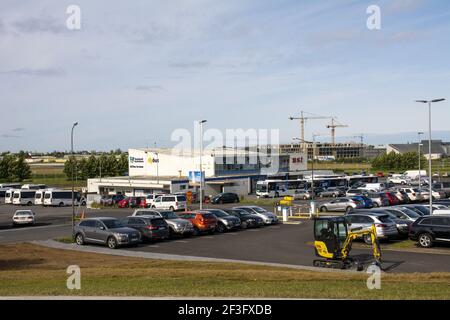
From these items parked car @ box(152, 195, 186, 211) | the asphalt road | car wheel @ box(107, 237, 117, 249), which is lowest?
the asphalt road

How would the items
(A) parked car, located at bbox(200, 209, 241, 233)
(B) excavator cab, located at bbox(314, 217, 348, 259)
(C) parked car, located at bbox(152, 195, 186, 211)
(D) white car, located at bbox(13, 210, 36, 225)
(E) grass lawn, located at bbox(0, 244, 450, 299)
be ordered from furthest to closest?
(C) parked car, located at bbox(152, 195, 186, 211)
(D) white car, located at bbox(13, 210, 36, 225)
(A) parked car, located at bbox(200, 209, 241, 233)
(B) excavator cab, located at bbox(314, 217, 348, 259)
(E) grass lawn, located at bbox(0, 244, 450, 299)

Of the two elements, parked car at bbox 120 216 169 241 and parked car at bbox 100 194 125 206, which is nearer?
parked car at bbox 120 216 169 241

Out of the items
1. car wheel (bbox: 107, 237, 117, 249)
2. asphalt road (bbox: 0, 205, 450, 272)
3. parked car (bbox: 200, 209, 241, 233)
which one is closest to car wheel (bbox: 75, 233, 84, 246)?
car wheel (bbox: 107, 237, 117, 249)

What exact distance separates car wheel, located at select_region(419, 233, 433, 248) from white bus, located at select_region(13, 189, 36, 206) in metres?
56.4

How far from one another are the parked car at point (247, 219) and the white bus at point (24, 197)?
42.4 m

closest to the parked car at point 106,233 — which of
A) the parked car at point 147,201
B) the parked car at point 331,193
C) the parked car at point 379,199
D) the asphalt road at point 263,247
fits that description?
the asphalt road at point 263,247

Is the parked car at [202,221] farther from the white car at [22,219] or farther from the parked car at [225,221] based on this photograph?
the white car at [22,219]

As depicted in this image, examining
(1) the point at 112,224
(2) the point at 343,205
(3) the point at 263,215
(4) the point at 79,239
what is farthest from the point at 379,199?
(4) the point at 79,239

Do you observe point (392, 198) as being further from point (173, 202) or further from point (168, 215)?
point (168, 215)

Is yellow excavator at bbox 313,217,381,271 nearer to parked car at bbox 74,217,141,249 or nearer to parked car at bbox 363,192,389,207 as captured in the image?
parked car at bbox 74,217,141,249

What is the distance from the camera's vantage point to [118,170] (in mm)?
116688

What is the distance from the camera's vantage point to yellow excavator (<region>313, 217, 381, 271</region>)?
19.5 metres

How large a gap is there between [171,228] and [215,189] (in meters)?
46.3
